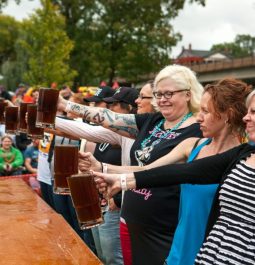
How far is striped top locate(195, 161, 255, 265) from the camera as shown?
6.97 ft

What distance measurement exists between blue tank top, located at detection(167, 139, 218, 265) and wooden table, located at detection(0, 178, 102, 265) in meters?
0.50

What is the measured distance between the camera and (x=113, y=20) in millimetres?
31734

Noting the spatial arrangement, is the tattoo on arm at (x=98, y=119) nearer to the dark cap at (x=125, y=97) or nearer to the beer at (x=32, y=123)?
the beer at (x=32, y=123)

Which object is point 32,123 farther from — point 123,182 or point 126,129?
point 123,182

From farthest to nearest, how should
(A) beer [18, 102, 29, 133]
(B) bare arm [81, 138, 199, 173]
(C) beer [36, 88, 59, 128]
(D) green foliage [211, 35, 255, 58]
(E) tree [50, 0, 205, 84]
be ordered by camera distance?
(D) green foliage [211, 35, 255, 58], (E) tree [50, 0, 205, 84], (A) beer [18, 102, 29, 133], (C) beer [36, 88, 59, 128], (B) bare arm [81, 138, 199, 173]

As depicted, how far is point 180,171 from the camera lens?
7.43ft

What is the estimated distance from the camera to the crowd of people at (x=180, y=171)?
220cm

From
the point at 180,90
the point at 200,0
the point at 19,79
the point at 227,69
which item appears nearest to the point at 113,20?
the point at 200,0

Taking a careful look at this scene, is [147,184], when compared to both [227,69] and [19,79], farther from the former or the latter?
[19,79]

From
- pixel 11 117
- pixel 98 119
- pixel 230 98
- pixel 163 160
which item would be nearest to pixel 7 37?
pixel 11 117

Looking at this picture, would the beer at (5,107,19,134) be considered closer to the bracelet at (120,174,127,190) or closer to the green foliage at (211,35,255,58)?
the bracelet at (120,174,127,190)

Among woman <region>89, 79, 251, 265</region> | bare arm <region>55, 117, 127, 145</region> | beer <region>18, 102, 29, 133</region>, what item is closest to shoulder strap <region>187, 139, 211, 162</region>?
woman <region>89, 79, 251, 265</region>

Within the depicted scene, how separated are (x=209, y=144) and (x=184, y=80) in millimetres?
536

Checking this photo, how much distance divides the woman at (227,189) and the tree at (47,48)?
18695 mm
